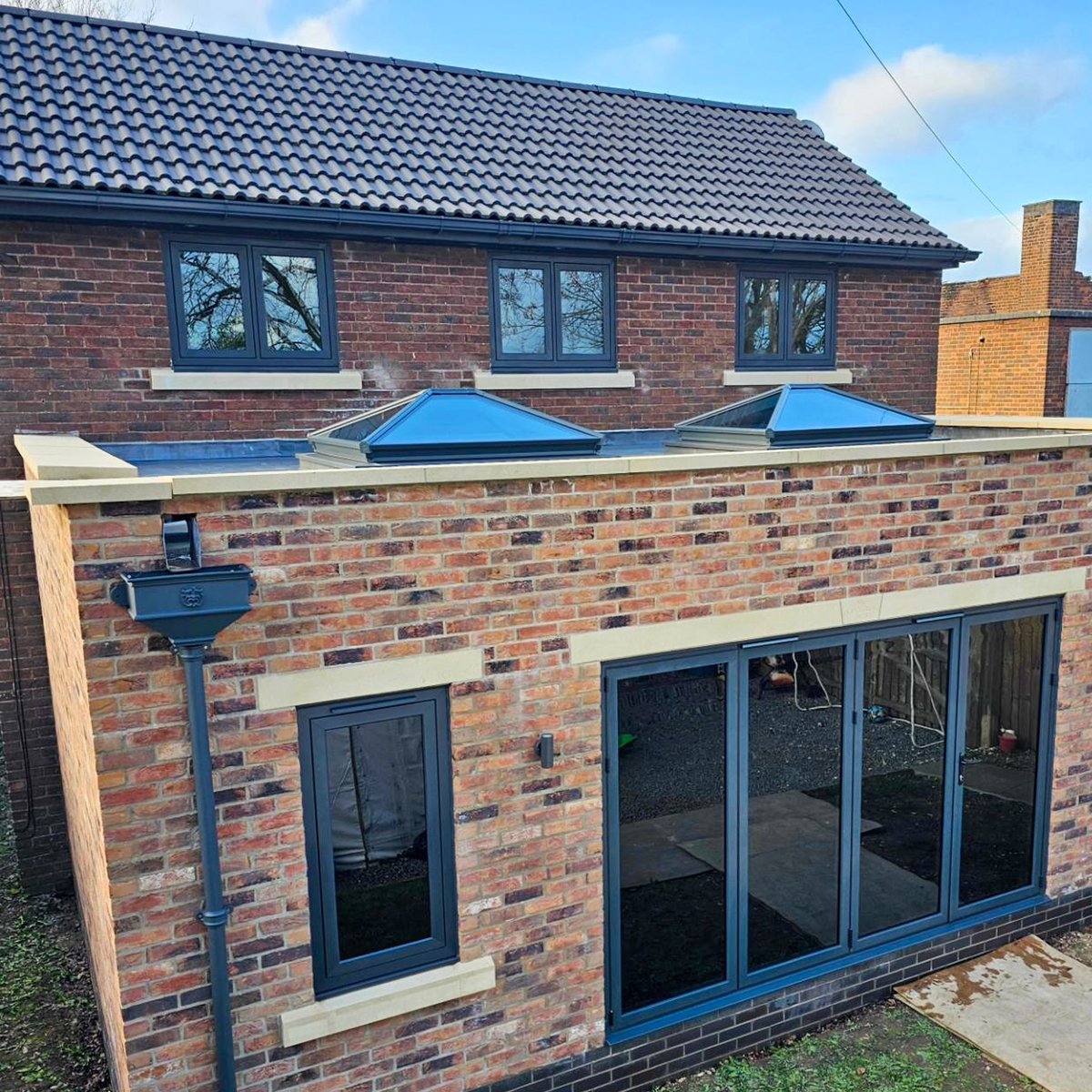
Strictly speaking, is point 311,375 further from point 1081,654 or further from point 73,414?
point 1081,654

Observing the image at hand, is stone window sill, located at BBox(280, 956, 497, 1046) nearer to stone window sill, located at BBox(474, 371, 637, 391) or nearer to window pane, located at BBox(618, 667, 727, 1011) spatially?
window pane, located at BBox(618, 667, 727, 1011)

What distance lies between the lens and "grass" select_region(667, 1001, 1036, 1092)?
17.7 feet

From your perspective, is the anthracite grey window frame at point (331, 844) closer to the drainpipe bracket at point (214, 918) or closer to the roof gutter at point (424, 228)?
the drainpipe bracket at point (214, 918)

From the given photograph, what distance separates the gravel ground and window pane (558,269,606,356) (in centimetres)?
A: 475

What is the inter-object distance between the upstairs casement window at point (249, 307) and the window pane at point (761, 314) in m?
4.58

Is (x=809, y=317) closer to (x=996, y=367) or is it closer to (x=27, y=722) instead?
(x=27, y=722)

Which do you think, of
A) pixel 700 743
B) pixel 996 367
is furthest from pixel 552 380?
pixel 996 367

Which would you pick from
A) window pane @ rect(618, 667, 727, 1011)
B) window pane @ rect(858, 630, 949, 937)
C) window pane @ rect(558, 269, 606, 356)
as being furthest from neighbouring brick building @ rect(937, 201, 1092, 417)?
window pane @ rect(618, 667, 727, 1011)

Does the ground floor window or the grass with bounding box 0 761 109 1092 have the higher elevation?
the ground floor window

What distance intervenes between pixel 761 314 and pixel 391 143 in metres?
4.33

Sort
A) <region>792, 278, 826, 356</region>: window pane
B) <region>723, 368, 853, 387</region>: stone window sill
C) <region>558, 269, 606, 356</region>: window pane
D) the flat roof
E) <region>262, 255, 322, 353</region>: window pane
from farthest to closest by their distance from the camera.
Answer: <region>792, 278, 826, 356</region>: window pane → <region>723, 368, 853, 387</region>: stone window sill → <region>558, 269, 606, 356</region>: window pane → <region>262, 255, 322, 353</region>: window pane → the flat roof

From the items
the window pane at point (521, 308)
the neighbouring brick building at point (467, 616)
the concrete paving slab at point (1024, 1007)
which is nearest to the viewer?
the neighbouring brick building at point (467, 616)

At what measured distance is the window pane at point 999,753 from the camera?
6574 mm

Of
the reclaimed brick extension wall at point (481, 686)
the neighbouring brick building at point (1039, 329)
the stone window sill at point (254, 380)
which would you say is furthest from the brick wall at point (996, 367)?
the stone window sill at point (254, 380)
